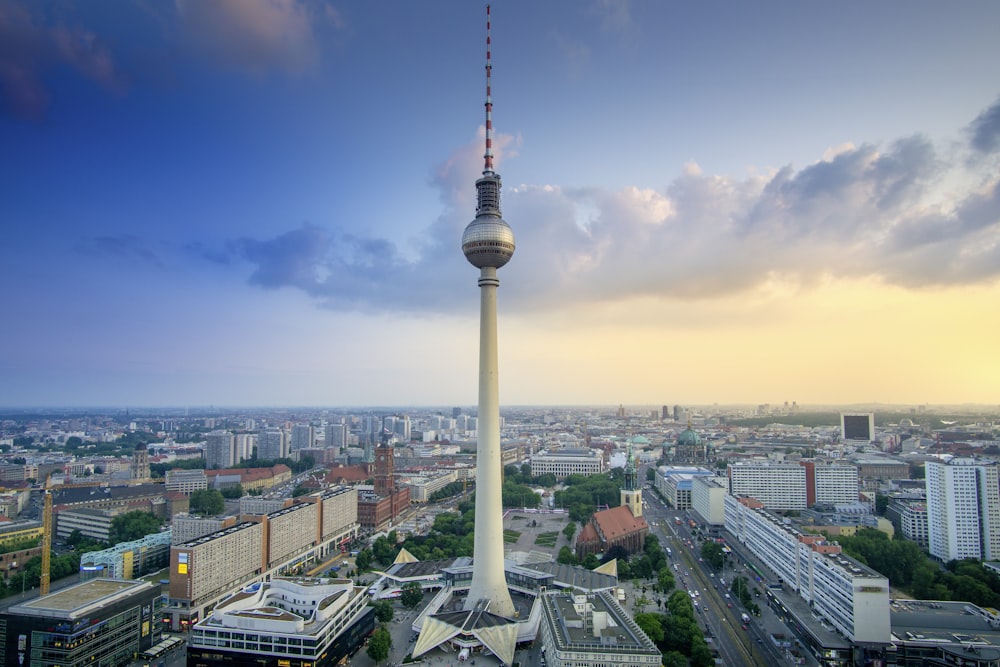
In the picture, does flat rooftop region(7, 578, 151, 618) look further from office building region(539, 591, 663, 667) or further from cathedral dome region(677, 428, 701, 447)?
cathedral dome region(677, 428, 701, 447)

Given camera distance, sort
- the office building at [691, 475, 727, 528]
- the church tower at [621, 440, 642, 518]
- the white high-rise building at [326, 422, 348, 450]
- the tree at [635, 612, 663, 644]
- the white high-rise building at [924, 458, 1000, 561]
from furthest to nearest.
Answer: the white high-rise building at [326, 422, 348, 450], the office building at [691, 475, 727, 528], the church tower at [621, 440, 642, 518], the white high-rise building at [924, 458, 1000, 561], the tree at [635, 612, 663, 644]

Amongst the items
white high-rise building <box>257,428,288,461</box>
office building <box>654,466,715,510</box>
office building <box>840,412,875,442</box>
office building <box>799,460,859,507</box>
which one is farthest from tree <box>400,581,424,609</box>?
office building <box>840,412,875,442</box>

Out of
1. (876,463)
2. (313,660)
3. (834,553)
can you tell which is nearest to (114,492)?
(313,660)

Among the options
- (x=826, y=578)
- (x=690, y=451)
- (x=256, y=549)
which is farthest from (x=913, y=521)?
(x=690, y=451)

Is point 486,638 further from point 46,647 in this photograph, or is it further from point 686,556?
point 686,556

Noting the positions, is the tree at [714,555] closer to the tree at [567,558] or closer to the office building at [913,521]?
the tree at [567,558]

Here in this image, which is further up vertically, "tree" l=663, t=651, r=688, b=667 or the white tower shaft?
the white tower shaft

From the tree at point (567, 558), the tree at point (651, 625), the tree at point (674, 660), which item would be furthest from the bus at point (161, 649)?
the tree at point (567, 558)
